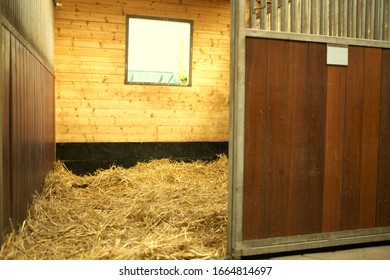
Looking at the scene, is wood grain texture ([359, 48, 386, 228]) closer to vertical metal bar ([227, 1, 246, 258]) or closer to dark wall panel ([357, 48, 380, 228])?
dark wall panel ([357, 48, 380, 228])

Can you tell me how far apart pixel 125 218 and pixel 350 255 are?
2.00 meters

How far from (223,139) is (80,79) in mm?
2613

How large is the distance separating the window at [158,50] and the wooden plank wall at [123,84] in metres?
0.11

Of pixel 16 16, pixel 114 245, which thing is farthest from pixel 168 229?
pixel 16 16

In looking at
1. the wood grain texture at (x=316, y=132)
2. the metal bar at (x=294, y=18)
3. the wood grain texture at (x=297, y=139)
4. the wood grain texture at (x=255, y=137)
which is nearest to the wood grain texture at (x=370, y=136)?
the wood grain texture at (x=316, y=132)

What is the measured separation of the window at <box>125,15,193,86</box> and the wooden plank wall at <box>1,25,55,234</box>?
2.21 meters

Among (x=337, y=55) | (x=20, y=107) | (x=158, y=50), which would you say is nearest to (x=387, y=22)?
(x=337, y=55)

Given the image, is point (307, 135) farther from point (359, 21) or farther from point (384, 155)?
point (359, 21)

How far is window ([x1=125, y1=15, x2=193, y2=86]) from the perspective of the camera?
20.6 feet

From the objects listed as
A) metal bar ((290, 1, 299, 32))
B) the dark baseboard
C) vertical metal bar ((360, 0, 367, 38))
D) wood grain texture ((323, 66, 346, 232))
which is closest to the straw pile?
the dark baseboard

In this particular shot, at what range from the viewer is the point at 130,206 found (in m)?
4.29

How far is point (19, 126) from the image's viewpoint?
2.92 meters

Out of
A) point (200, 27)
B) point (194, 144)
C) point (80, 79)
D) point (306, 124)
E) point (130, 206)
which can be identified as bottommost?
point (130, 206)
